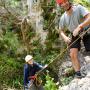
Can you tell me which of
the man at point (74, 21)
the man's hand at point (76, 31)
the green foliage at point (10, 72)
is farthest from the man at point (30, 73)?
the green foliage at point (10, 72)

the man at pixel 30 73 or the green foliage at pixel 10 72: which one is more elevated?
the green foliage at pixel 10 72

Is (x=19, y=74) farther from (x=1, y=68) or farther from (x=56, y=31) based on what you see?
(x=56, y=31)

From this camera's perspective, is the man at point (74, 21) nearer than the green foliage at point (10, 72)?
Yes

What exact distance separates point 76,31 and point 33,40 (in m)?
7.75

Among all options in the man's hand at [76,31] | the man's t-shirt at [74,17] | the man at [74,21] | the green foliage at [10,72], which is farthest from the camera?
the green foliage at [10,72]

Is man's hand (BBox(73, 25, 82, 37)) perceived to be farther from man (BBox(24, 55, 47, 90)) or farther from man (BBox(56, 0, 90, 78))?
man (BBox(24, 55, 47, 90))

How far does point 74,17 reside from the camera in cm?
688

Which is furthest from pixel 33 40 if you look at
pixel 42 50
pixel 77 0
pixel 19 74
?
pixel 77 0

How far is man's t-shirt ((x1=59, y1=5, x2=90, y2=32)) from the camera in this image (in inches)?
269

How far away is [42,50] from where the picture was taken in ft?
45.0

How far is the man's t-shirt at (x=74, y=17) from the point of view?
6.84 metres

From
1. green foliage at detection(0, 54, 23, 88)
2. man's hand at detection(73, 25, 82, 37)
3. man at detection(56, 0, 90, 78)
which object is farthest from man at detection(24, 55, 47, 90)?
green foliage at detection(0, 54, 23, 88)

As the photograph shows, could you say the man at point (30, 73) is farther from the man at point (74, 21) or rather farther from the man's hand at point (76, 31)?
the man's hand at point (76, 31)

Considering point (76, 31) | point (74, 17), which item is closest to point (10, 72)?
point (74, 17)
